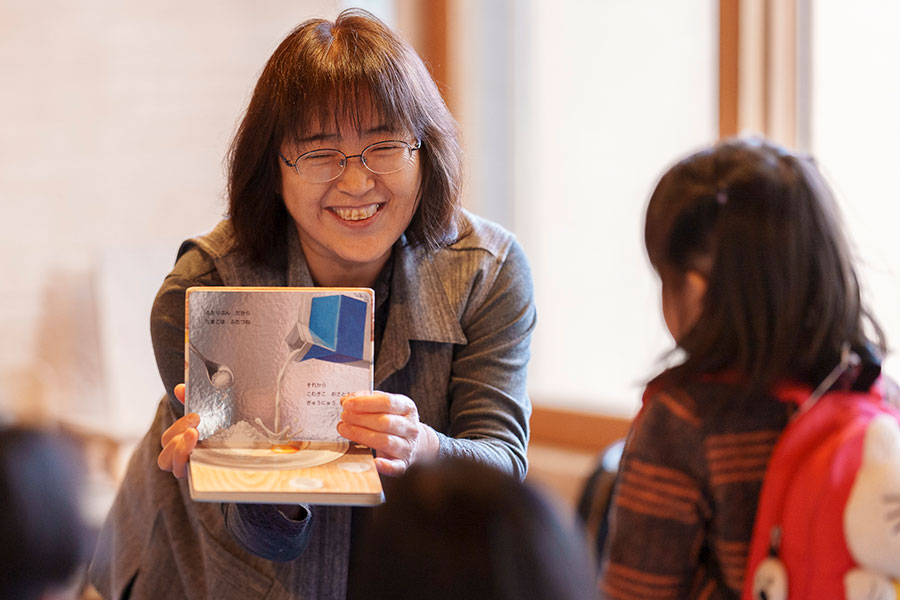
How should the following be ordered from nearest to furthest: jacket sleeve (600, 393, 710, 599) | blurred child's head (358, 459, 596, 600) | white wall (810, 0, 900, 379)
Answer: blurred child's head (358, 459, 596, 600) → jacket sleeve (600, 393, 710, 599) → white wall (810, 0, 900, 379)

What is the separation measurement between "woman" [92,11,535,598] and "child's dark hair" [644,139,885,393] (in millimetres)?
418

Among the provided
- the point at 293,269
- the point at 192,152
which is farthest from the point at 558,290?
the point at 293,269

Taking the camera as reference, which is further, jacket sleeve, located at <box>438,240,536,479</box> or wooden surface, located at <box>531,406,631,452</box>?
wooden surface, located at <box>531,406,631,452</box>

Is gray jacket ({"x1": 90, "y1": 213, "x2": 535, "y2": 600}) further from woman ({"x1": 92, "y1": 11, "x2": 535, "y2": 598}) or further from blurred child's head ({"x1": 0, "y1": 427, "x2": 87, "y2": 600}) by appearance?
blurred child's head ({"x1": 0, "y1": 427, "x2": 87, "y2": 600})

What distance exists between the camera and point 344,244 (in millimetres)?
1396

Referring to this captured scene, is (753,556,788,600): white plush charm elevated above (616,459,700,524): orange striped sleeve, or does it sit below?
below

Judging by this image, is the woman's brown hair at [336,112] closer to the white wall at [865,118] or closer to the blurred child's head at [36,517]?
the blurred child's head at [36,517]

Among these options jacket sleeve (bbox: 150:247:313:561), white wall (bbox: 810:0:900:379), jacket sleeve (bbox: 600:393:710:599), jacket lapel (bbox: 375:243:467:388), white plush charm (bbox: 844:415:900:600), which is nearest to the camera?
white plush charm (bbox: 844:415:900:600)

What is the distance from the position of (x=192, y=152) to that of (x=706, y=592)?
301 centimetres

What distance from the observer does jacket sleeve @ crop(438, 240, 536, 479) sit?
143cm

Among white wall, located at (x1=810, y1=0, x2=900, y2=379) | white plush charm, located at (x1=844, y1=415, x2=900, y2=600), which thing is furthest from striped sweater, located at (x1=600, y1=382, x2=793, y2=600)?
white wall, located at (x1=810, y1=0, x2=900, y2=379)

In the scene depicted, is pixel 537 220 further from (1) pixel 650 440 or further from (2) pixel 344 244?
(1) pixel 650 440

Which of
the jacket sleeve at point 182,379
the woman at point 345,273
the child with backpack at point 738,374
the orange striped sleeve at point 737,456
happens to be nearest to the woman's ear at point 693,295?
the child with backpack at point 738,374

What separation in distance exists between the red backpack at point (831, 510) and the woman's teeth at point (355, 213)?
66cm
